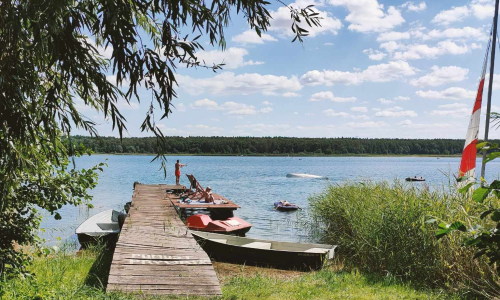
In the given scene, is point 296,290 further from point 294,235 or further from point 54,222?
point 54,222

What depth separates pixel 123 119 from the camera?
352 centimetres

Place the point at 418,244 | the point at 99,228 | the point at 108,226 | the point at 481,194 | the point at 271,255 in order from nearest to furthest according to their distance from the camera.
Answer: the point at 481,194 < the point at 418,244 < the point at 271,255 < the point at 99,228 < the point at 108,226

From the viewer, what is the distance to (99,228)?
14.1 meters

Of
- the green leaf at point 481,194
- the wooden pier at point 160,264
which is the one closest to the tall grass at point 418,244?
the wooden pier at point 160,264

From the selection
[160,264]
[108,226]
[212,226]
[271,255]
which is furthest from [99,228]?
[160,264]

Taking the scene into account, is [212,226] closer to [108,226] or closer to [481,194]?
[108,226]

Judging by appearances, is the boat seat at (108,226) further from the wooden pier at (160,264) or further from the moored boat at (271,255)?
the wooden pier at (160,264)

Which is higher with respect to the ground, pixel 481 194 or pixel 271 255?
pixel 481 194

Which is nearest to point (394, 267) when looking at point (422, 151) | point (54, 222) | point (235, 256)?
point (235, 256)

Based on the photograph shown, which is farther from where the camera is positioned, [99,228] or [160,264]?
[99,228]

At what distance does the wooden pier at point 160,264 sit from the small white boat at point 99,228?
3410 mm

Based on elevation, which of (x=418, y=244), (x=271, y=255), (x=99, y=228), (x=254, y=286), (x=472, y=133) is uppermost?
(x=472, y=133)

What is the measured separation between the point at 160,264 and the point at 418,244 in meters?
4.70

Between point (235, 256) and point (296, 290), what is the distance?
12.2 feet
